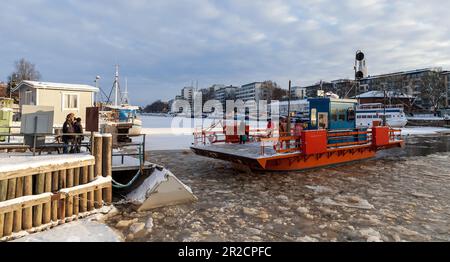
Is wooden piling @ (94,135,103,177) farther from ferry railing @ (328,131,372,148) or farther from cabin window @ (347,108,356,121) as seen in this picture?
cabin window @ (347,108,356,121)

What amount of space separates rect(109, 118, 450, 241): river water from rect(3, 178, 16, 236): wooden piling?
187 cm

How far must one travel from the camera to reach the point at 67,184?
21.3ft

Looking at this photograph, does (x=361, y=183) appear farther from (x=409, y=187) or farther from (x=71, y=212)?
(x=71, y=212)

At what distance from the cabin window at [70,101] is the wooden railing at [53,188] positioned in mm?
13427

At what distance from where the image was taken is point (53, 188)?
6254 millimetres

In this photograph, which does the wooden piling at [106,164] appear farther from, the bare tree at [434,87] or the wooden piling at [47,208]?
the bare tree at [434,87]

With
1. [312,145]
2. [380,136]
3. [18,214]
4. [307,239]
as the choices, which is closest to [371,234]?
[307,239]

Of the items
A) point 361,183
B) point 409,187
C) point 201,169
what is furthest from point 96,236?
point 409,187

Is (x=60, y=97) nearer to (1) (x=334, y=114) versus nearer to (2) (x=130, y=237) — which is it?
(2) (x=130, y=237)

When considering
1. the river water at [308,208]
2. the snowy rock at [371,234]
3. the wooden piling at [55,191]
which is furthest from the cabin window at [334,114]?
the wooden piling at [55,191]

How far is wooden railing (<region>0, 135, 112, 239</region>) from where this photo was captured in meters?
5.43

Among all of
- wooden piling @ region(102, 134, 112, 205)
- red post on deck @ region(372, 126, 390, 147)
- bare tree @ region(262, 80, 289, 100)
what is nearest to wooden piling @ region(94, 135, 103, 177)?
wooden piling @ region(102, 134, 112, 205)

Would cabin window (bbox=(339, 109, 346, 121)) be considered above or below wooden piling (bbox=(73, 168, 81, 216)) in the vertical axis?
above
